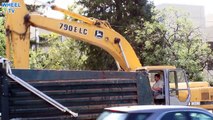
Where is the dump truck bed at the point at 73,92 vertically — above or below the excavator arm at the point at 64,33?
below

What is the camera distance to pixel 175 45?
91.7 feet

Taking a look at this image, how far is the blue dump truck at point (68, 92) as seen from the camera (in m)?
9.45

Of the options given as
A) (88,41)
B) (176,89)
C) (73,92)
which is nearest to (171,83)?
(176,89)

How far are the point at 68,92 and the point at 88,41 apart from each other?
388 centimetres

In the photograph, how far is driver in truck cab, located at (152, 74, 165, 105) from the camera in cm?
1249

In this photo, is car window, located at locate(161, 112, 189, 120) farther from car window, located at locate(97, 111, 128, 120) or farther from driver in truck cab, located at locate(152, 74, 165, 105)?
driver in truck cab, located at locate(152, 74, 165, 105)

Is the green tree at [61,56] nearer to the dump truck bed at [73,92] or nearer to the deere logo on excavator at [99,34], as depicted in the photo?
the deere logo on excavator at [99,34]

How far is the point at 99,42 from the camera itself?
13.7m

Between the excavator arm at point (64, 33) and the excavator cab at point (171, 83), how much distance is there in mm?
1068

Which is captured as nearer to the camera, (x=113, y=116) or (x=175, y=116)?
(x=175, y=116)

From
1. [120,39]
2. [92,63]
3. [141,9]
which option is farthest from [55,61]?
[120,39]

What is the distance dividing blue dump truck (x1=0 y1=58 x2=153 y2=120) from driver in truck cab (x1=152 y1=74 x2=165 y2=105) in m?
1.27

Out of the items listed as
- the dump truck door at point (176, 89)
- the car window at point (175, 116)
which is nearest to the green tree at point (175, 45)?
the dump truck door at point (176, 89)

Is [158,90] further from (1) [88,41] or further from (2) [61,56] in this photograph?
(2) [61,56]
